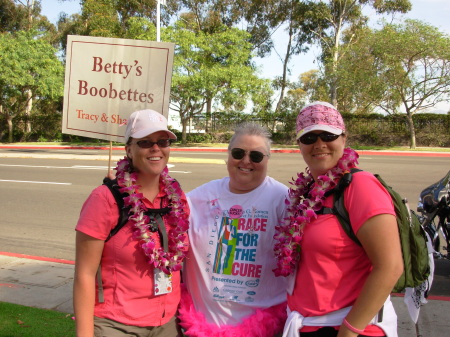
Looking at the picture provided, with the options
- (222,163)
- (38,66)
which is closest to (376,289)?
(222,163)

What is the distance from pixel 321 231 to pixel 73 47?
9.41ft

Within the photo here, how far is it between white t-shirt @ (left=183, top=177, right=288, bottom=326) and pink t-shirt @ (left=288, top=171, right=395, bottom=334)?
0.39 meters

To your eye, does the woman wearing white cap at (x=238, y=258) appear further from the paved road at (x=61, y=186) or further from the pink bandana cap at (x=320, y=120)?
the paved road at (x=61, y=186)

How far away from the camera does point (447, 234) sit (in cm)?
456

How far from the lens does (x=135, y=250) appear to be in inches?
84.7

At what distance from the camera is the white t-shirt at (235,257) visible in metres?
2.32

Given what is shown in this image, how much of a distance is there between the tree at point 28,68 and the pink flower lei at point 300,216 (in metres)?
27.0

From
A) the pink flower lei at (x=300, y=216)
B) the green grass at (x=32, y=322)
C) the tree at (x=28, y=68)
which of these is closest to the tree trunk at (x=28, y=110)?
the tree at (x=28, y=68)

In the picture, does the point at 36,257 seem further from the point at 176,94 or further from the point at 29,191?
the point at 176,94

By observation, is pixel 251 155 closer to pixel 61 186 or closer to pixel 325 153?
pixel 325 153

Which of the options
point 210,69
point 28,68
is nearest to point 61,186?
point 210,69

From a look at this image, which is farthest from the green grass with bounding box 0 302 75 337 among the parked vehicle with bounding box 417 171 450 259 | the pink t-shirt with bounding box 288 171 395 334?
the parked vehicle with bounding box 417 171 450 259

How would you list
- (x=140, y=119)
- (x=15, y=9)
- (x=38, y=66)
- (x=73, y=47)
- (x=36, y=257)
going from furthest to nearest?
(x=15, y=9), (x=38, y=66), (x=36, y=257), (x=73, y=47), (x=140, y=119)

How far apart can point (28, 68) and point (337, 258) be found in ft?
93.2
